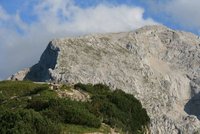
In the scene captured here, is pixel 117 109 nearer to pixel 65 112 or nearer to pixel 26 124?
pixel 65 112

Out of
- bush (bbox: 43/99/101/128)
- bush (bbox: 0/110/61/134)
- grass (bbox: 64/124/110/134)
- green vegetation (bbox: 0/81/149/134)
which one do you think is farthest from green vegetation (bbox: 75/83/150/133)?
bush (bbox: 0/110/61/134)

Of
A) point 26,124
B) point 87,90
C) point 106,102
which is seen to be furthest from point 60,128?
A: point 87,90

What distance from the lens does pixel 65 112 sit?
4097 cm

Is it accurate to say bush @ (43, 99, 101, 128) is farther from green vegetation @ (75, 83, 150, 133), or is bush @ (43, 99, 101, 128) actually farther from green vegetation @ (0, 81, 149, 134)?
green vegetation @ (75, 83, 150, 133)

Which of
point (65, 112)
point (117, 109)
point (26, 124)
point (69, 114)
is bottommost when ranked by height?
point (26, 124)

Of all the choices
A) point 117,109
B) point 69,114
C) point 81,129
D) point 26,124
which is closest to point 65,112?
point 69,114

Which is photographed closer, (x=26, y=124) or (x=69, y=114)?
(x=26, y=124)

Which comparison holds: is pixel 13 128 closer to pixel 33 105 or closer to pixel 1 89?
pixel 33 105

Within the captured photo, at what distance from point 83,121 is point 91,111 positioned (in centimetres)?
339

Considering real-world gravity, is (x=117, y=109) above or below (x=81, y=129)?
above

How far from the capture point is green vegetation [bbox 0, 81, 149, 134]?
36.1 metres

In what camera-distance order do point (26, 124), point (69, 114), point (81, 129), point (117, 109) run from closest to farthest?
point (26, 124), point (81, 129), point (69, 114), point (117, 109)

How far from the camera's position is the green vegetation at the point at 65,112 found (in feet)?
119

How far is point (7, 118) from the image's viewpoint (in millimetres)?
36875
